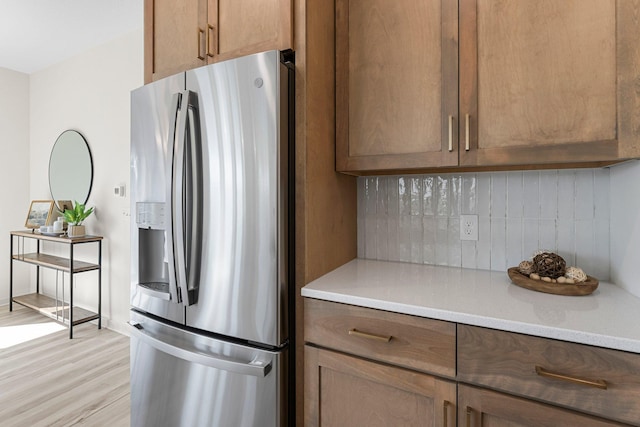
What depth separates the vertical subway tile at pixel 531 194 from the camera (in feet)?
4.42

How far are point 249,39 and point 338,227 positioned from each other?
33.4 inches

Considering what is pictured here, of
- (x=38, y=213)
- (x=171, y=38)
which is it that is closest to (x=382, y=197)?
(x=171, y=38)

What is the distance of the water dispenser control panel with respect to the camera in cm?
134

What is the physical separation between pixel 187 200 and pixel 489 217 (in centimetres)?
126

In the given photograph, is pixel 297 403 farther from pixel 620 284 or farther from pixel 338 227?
pixel 620 284

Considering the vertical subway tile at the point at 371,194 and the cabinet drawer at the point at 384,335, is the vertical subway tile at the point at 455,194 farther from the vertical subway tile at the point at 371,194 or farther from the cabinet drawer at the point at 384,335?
the cabinet drawer at the point at 384,335

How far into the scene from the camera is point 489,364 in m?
0.87

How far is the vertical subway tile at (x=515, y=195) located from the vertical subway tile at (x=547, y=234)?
0.09m

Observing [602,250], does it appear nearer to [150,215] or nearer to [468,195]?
[468,195]

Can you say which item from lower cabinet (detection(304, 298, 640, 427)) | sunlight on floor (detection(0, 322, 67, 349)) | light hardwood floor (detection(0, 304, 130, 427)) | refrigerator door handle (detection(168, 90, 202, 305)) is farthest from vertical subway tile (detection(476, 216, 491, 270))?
sunlight on floor (detection(0, 322, 67, 349))

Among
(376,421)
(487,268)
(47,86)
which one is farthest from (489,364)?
(47,86)

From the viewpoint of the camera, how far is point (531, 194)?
4.46 ft

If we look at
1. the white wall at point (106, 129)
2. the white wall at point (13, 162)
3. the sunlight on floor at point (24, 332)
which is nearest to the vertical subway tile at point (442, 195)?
the white wall at point (106, 129)

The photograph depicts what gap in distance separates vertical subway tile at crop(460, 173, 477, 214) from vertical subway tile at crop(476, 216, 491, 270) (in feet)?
0.20
